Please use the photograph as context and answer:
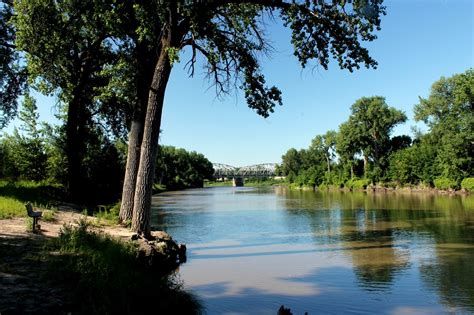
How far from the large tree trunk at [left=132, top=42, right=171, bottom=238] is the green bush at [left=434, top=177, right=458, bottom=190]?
2183 inches

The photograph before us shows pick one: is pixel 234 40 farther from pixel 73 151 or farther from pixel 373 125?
pixel 373 125

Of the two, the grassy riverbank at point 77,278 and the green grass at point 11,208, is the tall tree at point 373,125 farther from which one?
the grassy riverbank at point 77,278

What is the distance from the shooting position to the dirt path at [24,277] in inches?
237

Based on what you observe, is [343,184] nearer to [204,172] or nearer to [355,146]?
[355,146]

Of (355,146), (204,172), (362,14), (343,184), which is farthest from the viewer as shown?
(204,172)

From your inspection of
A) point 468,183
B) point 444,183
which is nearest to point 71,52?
point 468,183

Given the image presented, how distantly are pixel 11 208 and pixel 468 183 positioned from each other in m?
55.6

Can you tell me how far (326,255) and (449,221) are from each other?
42.9 feet

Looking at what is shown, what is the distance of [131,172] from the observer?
48.5 ft

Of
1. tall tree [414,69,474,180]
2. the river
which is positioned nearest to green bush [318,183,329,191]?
tall tree [414,69,474,180]

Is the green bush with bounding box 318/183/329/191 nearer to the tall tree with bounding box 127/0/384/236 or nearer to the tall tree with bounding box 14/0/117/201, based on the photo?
the tall tree with bounding box 14/0/117/201

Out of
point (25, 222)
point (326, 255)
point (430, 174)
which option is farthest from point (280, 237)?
point (430, 174)

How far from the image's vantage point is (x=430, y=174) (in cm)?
6544

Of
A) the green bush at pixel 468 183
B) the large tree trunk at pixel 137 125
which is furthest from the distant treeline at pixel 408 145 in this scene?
the large tree trunk at pixel 137 125
